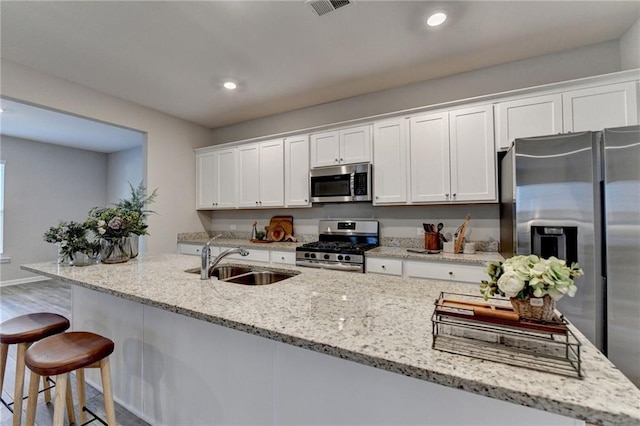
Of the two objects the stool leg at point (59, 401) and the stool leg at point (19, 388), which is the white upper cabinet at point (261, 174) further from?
the stool leg at point (59, 401)

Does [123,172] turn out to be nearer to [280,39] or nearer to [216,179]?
[216,179]

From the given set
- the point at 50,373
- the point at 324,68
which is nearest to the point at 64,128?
the point at 324,68

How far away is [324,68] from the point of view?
9.54 feet

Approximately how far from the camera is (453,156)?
2791mm

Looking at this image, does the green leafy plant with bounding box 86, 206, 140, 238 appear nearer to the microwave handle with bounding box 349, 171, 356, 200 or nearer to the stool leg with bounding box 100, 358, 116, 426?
the stool leg with bounding box 100, 358, 116, 426

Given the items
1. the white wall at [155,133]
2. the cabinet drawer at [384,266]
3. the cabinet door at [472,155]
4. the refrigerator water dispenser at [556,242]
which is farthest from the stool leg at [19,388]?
the cabinet door at [472,155]

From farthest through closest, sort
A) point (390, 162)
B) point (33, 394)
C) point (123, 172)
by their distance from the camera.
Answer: point (123, 172), point (390, 162), point (33, 394)

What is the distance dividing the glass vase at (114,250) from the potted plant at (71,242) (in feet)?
0.26

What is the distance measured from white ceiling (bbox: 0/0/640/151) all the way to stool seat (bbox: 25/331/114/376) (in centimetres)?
228

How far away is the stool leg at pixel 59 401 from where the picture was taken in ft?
4.04

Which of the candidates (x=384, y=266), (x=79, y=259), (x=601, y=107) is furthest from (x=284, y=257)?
(x=601, y=107)

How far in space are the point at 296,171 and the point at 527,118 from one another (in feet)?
8.32

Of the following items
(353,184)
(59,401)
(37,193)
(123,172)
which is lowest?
(59,401)

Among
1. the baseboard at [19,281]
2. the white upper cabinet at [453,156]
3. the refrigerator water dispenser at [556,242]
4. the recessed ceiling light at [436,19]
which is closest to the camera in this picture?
the refrigerator water dispenser at [556,242]
